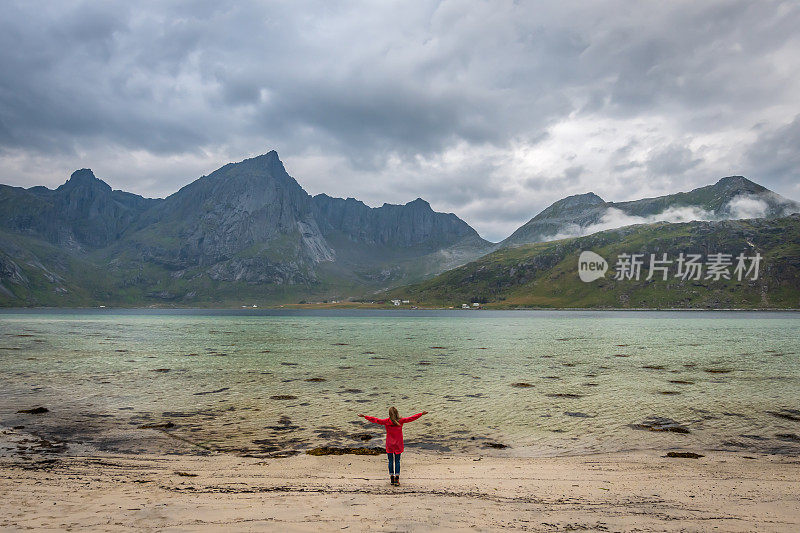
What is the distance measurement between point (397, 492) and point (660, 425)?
20669 millimetres

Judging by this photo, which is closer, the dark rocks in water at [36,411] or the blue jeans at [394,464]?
the blue jeans at [394,464]

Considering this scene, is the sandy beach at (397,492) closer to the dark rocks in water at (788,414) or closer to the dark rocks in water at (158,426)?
the dark rocks in water at (158,426)

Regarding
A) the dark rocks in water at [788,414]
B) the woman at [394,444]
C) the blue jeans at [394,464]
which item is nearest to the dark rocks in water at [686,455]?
the dark rocks in water at [788,414]

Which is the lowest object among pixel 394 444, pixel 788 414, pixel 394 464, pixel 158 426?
pixel 788 414

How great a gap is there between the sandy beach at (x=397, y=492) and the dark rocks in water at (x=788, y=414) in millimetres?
10819

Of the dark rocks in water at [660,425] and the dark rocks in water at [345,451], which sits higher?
the dark rocks in water at [345,451]

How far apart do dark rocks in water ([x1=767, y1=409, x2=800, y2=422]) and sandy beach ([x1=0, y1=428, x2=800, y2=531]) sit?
10819 millimetres

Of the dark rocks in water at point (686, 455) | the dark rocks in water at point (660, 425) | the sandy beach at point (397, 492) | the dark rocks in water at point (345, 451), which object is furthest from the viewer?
the dark rocks in water at point (660, 425)

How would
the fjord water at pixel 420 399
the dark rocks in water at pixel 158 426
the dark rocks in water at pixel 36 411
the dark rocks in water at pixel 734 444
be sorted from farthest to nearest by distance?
the dark rocks in water at pixel 36 411
the dark rocks in water at pixel 158 426
the fjord water at pixel 420 399
the dark rocks in water at pixel 734 444

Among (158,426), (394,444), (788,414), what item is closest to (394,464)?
(394,444)

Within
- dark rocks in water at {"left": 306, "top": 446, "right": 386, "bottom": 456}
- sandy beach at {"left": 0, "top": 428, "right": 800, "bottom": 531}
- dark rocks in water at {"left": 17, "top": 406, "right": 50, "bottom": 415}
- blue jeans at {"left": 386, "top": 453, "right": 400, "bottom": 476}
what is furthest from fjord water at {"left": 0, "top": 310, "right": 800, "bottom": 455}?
blue jeans at {"left": 386, "top": 453, "right": 400, "bottom": 476}

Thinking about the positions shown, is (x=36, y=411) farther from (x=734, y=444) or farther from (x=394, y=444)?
(x=734, y=444)

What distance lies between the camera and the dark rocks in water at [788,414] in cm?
2782

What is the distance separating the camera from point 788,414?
28.9 meters
